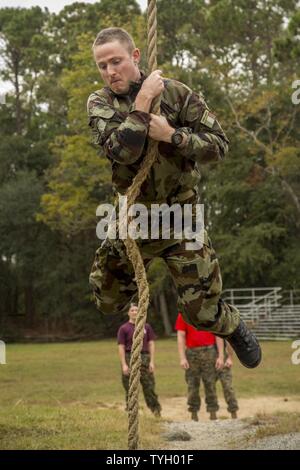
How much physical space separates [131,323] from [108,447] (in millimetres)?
2535

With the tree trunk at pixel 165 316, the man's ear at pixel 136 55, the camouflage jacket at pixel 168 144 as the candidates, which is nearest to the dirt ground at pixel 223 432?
the camouflage jacket at pixel 168 144

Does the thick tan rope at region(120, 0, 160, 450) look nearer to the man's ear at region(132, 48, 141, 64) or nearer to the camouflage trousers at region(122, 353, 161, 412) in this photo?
the man's ear at region(132, 48, 141, 64)

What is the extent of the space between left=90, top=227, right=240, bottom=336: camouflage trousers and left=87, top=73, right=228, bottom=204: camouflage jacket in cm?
30

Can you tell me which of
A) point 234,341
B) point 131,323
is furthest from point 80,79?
point 234,341

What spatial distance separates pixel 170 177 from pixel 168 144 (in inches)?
7.3

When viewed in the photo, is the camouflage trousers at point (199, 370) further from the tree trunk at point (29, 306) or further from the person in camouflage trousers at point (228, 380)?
the tree trunk at point (29, 306)

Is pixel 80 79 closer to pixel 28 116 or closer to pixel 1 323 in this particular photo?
pixel 28 116

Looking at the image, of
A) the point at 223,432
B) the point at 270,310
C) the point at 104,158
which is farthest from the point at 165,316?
the point at 223,432

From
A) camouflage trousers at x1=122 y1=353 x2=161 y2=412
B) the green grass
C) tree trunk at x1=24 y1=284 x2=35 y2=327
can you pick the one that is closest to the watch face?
the green grass

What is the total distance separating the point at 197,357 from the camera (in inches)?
380

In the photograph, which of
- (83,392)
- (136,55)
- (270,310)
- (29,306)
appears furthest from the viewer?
(29,306)

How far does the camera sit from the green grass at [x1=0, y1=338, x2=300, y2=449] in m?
7.61

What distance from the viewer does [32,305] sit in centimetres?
4231

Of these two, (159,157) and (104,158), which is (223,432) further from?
(104,158)
